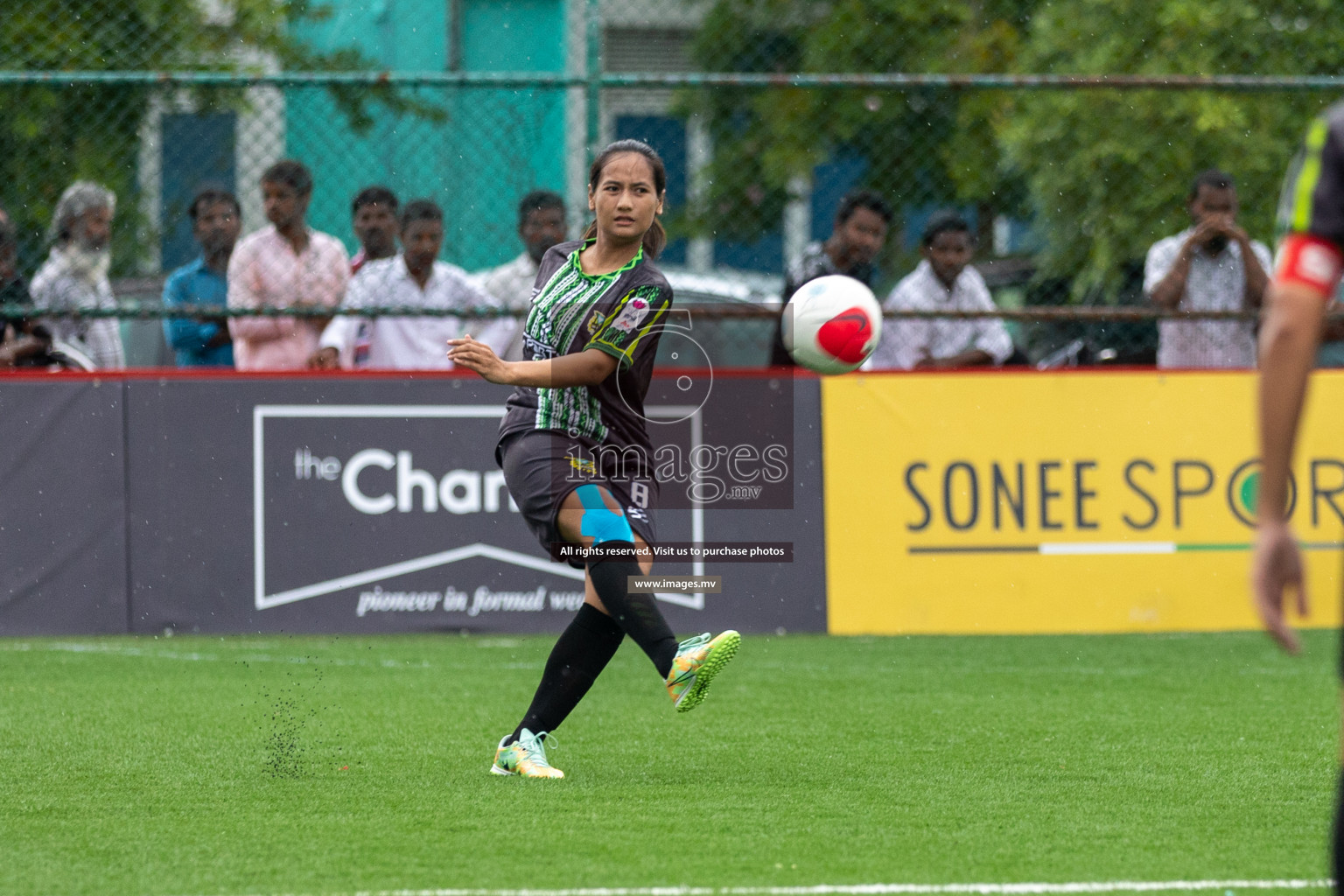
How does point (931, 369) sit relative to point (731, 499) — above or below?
above

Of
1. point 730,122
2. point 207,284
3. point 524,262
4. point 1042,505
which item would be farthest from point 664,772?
point 730,122

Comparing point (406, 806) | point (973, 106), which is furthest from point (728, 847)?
point (973, 106)

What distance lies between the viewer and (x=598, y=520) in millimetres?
5367

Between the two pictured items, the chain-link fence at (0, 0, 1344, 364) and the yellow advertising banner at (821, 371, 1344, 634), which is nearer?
the yellow advertising banner at (821, 371, 1344, 634)

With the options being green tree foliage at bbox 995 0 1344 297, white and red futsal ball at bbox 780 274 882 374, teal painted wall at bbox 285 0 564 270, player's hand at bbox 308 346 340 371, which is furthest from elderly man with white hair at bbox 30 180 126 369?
green tree foliage at bbox 995 0 1344 297

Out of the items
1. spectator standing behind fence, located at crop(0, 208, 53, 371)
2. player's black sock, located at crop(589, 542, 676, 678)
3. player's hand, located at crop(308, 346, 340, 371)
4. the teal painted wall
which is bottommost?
player's black sock, located at crop(589, 542, 676, 678)

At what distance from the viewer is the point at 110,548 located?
9109 mm

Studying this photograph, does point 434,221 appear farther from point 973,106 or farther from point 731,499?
point 973,106

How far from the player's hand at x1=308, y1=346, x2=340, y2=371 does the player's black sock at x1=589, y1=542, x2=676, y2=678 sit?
4243 millimetres

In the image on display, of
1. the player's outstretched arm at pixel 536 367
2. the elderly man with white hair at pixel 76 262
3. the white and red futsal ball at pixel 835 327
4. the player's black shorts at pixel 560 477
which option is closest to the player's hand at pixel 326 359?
the elderly man with white hair at pixel 76 262

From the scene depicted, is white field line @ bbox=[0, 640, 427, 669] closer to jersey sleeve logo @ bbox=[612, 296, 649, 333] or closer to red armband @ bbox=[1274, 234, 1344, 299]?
jersey sleeve logo @ bbox=[612, 296, 649, 333]

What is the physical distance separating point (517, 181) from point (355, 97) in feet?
4.55

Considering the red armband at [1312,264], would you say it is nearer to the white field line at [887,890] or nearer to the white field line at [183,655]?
the white field line at [887,890]

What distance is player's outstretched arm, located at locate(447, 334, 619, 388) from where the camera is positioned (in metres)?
4.96
